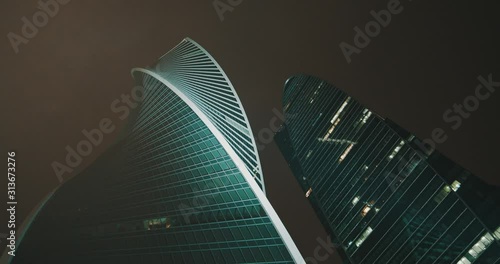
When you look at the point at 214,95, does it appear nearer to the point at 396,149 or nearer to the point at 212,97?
the point at 212,97

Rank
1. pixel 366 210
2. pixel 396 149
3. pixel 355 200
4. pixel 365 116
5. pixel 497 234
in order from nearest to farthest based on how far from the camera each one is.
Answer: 1. pixel 497 234
2. pixel 396 149
3. pixel 366 210
4. pixel 355 200
5. pixel 365 116

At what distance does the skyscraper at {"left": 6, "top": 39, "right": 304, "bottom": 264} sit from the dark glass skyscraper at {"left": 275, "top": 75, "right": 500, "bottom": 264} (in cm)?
2730

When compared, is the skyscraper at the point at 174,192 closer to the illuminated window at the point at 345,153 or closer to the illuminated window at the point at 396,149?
the illuminated window at the point at 396,149

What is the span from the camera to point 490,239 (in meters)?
45.8

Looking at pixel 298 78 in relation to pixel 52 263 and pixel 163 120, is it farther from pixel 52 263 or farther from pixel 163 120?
pixel 52 263

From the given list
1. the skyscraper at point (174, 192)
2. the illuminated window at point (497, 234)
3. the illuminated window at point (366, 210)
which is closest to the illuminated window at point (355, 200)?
the illuminated window at point (366, 210)

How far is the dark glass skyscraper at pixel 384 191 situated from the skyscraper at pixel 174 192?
2730 centimetres

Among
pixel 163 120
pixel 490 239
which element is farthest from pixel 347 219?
pixel 163 120

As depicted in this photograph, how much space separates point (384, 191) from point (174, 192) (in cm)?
4023

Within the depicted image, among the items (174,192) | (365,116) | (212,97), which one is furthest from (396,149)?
(174,192)

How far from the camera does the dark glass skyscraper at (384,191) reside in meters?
50.0

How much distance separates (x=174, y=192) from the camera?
176 feet

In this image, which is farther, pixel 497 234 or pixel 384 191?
pixel 384 191

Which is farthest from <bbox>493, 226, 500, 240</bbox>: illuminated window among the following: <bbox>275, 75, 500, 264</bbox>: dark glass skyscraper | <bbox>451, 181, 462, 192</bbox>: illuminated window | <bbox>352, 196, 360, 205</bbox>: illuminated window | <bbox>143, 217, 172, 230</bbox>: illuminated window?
<bbox>143, 217, 172, 230</bbox>: illuminated window
